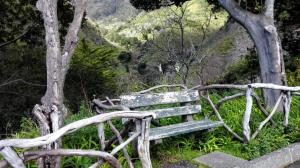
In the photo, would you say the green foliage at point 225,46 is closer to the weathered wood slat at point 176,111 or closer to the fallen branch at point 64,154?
the weathered wood slat at point 176,111

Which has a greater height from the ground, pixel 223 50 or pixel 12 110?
pixel 223 50

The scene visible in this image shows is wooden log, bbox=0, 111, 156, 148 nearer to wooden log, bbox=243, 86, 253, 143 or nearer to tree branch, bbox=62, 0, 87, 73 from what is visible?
tree branch, bbox=62, 0, 87, 73

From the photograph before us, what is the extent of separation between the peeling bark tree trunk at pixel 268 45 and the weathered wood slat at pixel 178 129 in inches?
103

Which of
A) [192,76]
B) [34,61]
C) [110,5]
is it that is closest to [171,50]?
[192,76]

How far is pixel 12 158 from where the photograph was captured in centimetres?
229

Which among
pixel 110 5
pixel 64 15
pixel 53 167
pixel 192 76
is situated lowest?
pixel 53 167

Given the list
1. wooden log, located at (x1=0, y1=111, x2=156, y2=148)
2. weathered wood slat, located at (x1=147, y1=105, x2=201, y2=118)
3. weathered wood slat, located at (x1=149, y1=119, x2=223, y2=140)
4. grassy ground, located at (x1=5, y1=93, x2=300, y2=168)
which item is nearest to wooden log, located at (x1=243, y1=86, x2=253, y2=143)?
grassy ground, located at (x1=5, y1=93, x2=300, y2=168)

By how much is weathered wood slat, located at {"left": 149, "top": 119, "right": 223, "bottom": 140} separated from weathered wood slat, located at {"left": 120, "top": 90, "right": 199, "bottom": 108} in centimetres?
41

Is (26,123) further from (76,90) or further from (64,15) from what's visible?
(76,90)

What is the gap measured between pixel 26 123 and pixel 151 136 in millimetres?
3271

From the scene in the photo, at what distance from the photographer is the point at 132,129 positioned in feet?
14.6

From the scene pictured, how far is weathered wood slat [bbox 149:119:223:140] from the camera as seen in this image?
4.52 metres

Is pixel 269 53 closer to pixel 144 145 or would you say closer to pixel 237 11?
pixel 237 11

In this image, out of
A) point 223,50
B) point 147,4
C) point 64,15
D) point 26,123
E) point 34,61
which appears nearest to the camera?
point 26,123
